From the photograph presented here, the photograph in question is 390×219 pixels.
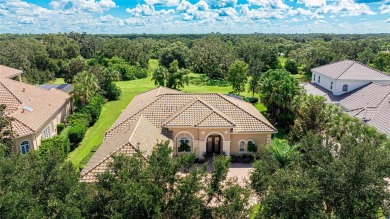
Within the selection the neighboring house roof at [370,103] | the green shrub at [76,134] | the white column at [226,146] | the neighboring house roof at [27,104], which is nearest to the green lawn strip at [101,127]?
the green shrub at [76,134]

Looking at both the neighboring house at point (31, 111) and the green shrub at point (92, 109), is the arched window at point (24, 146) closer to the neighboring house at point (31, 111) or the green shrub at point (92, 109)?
the neighboring house at point (31, 111)

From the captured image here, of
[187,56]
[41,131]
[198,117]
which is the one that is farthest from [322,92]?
[187,56]

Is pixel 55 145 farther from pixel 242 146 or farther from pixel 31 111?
pixel 242 146

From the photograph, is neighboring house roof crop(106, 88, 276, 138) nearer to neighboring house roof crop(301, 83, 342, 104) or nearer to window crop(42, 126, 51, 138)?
window crop(42, 126, 51, 138)

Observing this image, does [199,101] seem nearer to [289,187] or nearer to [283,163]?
[283,163]

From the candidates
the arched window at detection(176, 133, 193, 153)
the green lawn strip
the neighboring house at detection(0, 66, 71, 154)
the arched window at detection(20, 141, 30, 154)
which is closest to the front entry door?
the arched window at detection(176, 133, 193, 153)

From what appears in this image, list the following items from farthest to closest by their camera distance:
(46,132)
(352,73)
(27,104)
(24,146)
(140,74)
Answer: (140,74) → (352,73) → (27,104) → (46,132) → (24,146)

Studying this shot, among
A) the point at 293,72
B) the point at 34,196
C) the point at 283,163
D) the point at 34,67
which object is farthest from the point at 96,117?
the point at 293,72
